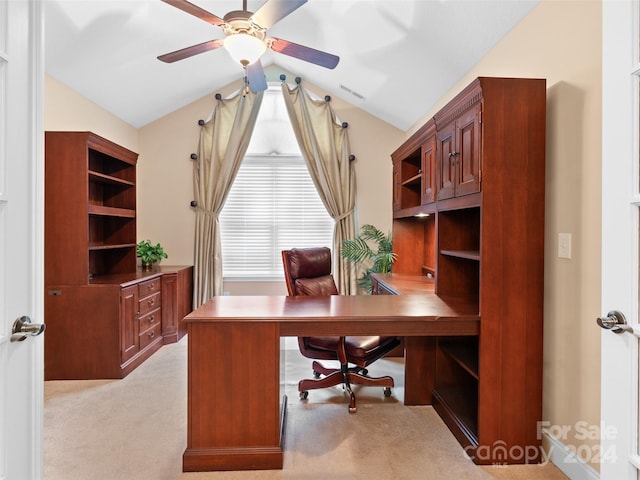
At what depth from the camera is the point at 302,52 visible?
107 inches

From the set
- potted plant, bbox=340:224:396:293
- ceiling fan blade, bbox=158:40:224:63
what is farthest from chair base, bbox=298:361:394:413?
ceiling fan blade, bbox=158:40:224:63

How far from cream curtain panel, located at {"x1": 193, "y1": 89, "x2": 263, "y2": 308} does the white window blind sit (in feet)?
0.66

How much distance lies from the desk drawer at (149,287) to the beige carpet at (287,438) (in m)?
0.84

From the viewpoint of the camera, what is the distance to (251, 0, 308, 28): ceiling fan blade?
2.13m

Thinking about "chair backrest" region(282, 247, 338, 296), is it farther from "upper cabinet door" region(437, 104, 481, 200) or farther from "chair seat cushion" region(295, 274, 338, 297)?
"upper cabinet door" region(437, 104, 481, 200)

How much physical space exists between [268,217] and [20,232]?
13.9ft

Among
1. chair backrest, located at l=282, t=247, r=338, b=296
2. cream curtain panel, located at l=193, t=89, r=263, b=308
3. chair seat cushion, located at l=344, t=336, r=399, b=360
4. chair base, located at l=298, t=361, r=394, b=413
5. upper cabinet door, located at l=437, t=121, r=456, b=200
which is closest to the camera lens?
upper cabinet door, located at l=437, t=121, r=456, b=200

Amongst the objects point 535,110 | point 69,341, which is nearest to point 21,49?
point 535,110

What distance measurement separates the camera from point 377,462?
7.23 ft

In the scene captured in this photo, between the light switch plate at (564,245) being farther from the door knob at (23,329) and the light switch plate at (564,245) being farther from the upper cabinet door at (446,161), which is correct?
the door knob at (23,329)

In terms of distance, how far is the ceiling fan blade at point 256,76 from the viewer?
2938mm

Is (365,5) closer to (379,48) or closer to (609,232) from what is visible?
(379,48)

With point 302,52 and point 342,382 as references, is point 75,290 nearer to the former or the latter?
point 342,382

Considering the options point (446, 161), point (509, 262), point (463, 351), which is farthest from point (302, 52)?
point (463, 351)
